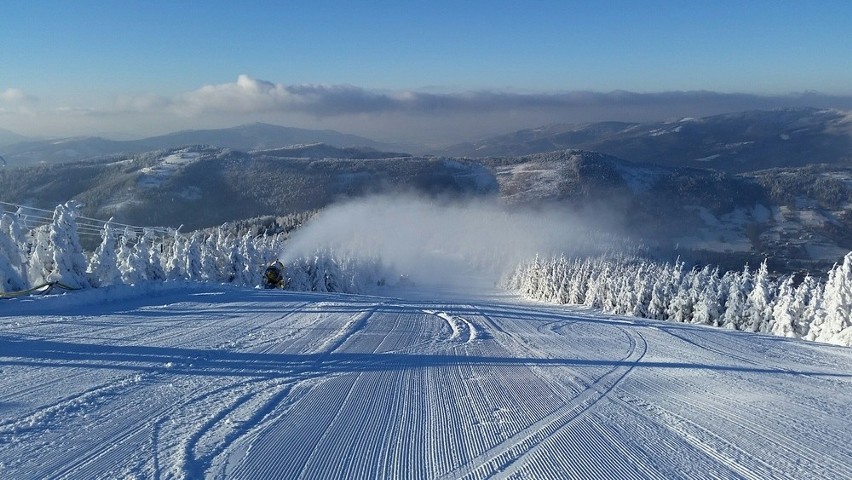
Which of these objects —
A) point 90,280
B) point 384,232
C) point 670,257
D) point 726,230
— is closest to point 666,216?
point 726,230

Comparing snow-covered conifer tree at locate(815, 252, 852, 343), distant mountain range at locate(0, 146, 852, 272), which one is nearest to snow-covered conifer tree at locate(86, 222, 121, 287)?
snow-covered conifer tree at locate(815, 252, 852, 343)

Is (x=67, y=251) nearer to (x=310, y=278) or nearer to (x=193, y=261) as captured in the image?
(x=193, y=261)

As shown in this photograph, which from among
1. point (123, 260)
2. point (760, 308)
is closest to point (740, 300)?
point (760, 308)

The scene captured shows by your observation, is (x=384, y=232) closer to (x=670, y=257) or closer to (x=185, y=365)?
(x=670, y=257)

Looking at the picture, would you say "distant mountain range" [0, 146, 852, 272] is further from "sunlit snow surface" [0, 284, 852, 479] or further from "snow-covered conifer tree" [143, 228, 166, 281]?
"sunlit snow surface" [0, 284, 852, 479]

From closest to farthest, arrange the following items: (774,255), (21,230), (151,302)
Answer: (151,302), (21,230), (774,255)

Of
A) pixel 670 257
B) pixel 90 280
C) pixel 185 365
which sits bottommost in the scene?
pixel 670 257

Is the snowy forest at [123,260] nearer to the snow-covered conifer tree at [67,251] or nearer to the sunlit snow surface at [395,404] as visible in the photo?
the snow-covered conifer tree at [67,251]
